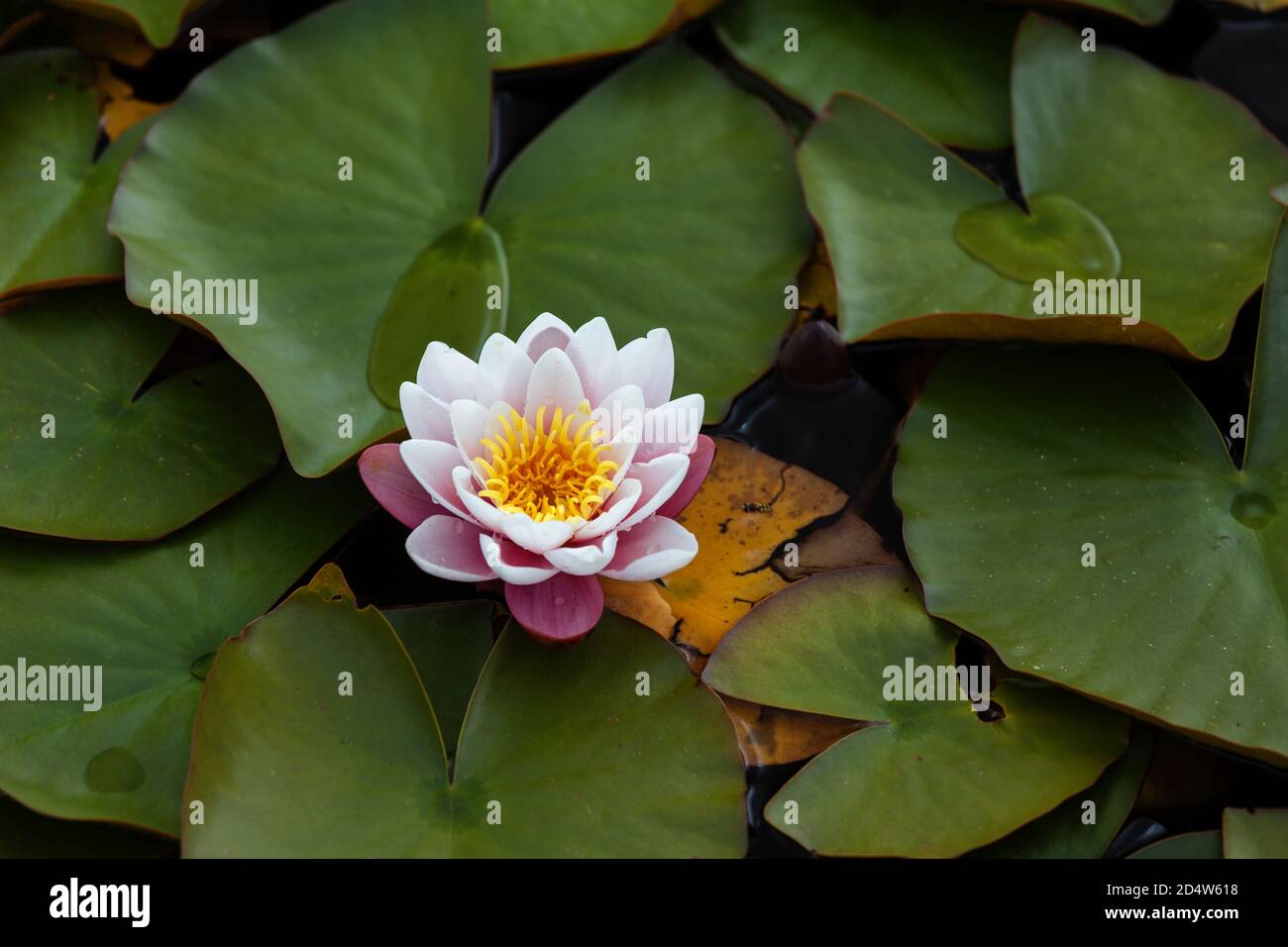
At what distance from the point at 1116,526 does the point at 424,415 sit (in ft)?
4.30

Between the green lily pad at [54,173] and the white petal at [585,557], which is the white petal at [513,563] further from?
the green lily pad at [54,173]

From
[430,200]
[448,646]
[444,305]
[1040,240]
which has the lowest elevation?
[448,646]

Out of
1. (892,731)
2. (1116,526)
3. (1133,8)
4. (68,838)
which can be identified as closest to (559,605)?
(892,731)

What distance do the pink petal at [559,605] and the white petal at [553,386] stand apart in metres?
0.29

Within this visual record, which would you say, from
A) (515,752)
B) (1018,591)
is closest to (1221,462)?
(1018,591)

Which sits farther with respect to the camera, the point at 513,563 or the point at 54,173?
the point at 54,173

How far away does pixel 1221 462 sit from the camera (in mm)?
1960

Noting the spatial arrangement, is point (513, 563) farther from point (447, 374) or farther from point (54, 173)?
point (54, 173)

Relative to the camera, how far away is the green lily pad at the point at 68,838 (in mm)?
1758

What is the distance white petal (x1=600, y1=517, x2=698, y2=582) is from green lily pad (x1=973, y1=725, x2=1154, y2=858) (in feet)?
2.50

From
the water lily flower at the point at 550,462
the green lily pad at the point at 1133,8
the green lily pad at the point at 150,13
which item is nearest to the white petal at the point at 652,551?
the water lily flower at the point at 550,462

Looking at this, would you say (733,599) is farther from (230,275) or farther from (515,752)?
(230,275)

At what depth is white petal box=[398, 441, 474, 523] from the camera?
65.3 inches

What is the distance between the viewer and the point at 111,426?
206 cm
